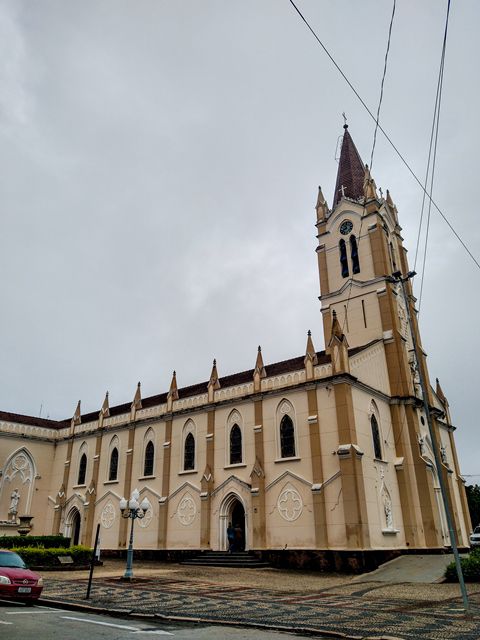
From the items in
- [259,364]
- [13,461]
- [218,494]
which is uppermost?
[259,364]

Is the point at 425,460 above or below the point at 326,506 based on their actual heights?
above

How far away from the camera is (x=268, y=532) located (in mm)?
25812

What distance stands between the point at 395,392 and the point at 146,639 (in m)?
23.6

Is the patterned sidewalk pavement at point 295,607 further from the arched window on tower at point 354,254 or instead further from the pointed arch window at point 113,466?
the arched window on tower at point 354,254

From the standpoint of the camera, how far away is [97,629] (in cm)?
895

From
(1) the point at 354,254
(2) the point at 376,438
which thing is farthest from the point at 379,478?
(1) the point at 354,254

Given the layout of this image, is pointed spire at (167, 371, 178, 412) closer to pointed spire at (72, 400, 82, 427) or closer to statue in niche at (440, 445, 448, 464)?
pointed spire at (72, 400, 82, 427)

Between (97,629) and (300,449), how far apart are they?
59.5ft

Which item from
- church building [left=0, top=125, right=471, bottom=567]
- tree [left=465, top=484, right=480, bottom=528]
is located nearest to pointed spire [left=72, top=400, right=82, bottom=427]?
church building [left=0, top=125, right=471, bottom=567]

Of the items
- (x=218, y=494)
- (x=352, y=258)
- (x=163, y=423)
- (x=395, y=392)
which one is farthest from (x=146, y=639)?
(x=352, y=258)

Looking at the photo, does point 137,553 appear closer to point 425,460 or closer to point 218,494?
point 218,494

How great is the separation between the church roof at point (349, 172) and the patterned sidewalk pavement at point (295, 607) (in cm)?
2736

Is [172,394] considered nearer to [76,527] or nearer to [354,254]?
[76,527]

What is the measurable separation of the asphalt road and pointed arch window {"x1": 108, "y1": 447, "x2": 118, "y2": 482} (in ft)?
81.1
